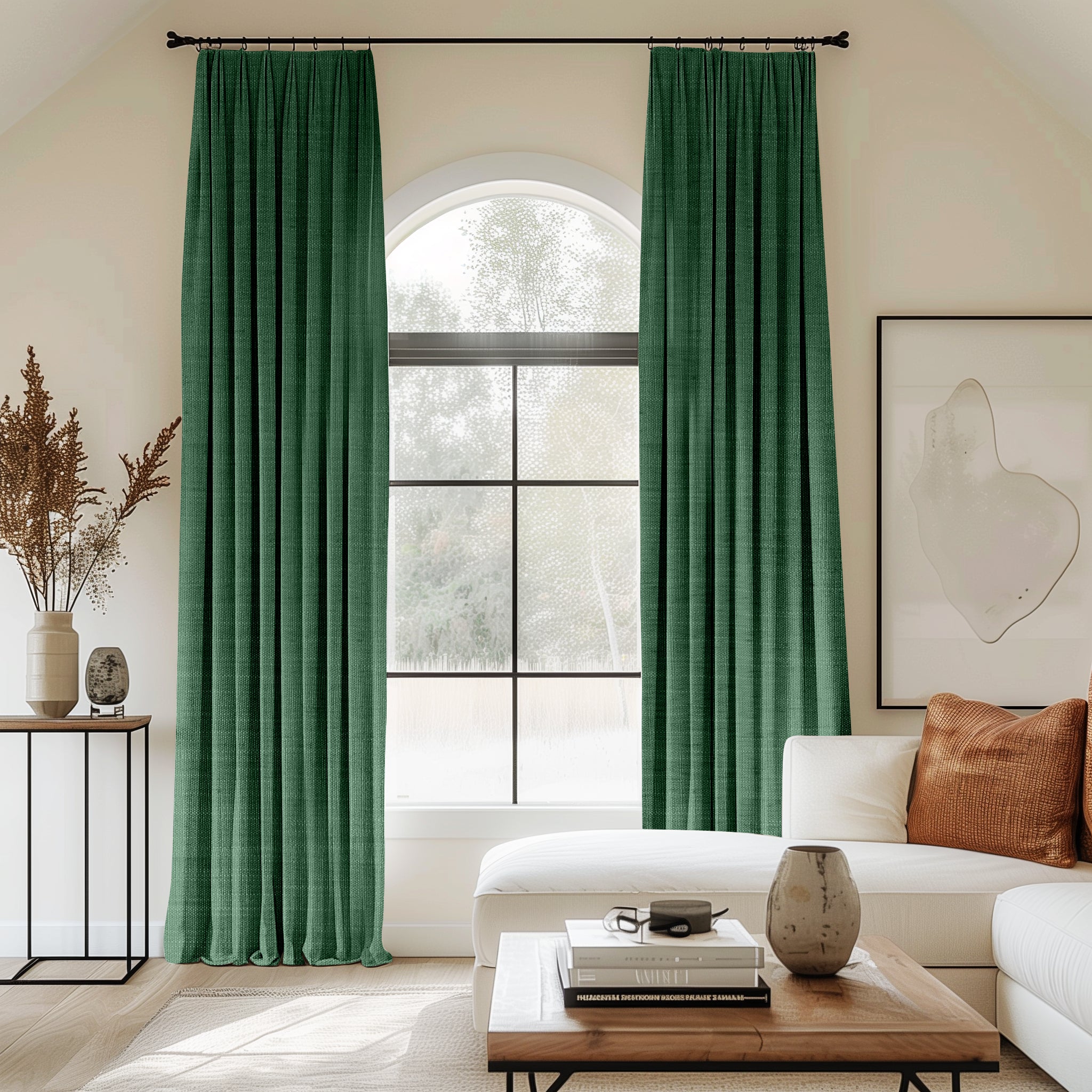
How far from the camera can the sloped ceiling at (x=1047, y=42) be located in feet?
9.27

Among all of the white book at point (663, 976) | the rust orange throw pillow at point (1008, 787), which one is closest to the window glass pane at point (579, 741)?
the rust orange throw pillow at point (1008, 787)

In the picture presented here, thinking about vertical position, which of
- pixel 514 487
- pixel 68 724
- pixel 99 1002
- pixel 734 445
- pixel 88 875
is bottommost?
pixel 99 1002

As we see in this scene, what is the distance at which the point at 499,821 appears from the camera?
316cm

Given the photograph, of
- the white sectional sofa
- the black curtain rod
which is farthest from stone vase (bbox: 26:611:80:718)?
the black curtain rod

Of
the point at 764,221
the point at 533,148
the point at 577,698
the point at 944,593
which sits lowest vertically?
the point at 577,698

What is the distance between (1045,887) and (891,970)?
77 cm

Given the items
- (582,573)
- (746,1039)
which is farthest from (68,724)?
(746,1039)

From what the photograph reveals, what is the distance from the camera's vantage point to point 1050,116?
3223 mm

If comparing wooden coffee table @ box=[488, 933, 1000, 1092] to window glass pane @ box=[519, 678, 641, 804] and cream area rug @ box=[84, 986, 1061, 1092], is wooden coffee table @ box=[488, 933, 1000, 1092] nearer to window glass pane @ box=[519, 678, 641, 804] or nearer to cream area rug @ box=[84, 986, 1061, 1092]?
cream area rug @ box=[84, 986, 1061, 1092]

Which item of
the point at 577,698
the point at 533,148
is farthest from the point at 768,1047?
the point at 533,148

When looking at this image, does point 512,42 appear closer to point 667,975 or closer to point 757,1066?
point 667,975

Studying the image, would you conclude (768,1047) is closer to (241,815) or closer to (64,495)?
(241,815)

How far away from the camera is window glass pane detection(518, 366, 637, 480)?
11.0ft

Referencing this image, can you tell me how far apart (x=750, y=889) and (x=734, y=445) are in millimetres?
1407
